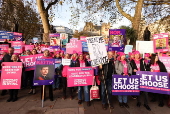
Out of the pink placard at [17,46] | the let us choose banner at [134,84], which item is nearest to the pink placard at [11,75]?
the pink placard at [17,46]

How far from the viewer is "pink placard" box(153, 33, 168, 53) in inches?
185

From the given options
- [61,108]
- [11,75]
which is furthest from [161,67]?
[11,75]

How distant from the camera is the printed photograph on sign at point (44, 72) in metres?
4.15

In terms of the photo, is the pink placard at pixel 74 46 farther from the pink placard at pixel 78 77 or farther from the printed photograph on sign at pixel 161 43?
the printed photograph on sign at pixel 161 43

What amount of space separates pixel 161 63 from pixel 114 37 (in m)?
2.84

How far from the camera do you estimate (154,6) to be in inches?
452

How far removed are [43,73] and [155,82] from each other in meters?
3.72

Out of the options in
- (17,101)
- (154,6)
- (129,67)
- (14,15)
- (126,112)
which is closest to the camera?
(126,112)

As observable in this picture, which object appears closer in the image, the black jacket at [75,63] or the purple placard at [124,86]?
the purple placard at [124,86]

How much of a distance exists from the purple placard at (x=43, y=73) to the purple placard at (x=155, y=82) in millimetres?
2990

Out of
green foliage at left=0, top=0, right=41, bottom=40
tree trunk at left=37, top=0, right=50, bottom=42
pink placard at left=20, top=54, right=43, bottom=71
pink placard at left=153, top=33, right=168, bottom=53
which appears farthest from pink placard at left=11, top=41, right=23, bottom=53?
green foliage at left=0, top=0, right=41, bottom=40

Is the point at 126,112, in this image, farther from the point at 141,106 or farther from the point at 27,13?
the point at 27,13

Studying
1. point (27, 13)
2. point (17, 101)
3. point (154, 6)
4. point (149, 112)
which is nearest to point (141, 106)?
point (149, 112)

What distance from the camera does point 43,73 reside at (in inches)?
165
